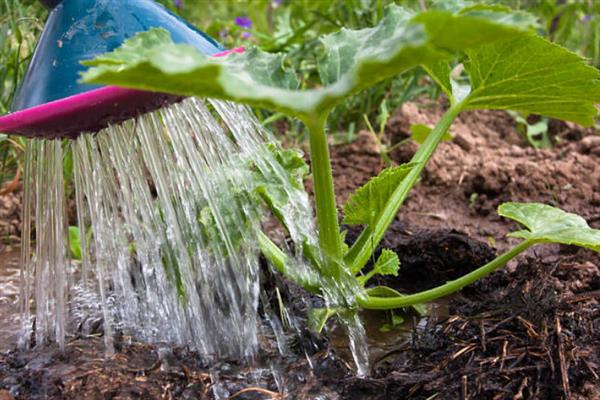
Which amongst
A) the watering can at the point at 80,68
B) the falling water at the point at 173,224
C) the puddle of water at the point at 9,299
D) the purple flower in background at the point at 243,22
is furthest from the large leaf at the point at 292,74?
the purple flower in background at the point at 243,22

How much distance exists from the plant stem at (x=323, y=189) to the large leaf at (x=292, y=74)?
7cm

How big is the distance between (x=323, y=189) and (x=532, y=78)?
0.49 meters

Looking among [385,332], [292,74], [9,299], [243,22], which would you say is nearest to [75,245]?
[9,299]

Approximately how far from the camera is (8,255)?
2070 mm

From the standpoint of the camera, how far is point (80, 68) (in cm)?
125

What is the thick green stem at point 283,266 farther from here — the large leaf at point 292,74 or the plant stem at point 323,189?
the large leaf at point 292,74

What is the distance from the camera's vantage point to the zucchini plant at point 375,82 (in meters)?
0.86

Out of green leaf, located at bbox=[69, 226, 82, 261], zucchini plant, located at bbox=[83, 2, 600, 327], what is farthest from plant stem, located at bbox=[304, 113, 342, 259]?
green leaf, located at bbox=[69, 226, 82, 261]

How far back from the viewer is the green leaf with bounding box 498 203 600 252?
125cm

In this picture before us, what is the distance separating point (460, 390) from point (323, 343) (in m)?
0.31

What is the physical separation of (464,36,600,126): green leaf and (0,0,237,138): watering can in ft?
1.71

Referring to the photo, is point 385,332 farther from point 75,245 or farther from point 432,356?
point 75,245

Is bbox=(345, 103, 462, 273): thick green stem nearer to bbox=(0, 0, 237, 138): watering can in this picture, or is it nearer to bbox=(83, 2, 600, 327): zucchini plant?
bbox=(83, 2, 600, 327): zucchini plant

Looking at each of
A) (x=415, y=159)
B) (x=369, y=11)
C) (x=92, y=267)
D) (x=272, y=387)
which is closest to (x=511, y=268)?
(x=415, y=159)
